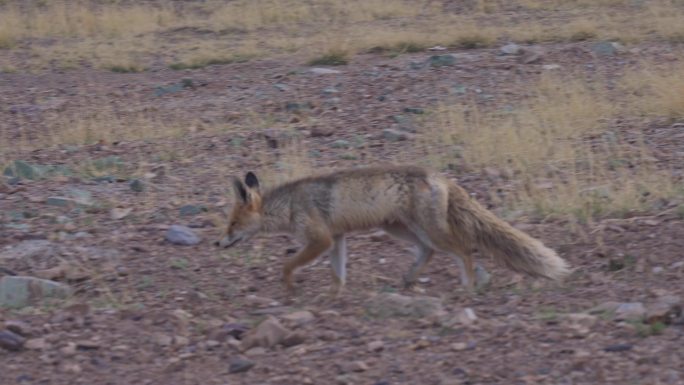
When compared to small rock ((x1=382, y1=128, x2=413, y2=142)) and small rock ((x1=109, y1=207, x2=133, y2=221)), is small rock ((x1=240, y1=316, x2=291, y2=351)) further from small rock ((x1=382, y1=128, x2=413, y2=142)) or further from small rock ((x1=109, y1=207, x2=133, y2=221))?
small rock ((x1=382, y1=128, x2=413, y2=142))

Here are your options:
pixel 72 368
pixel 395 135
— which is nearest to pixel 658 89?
pixel 395 135

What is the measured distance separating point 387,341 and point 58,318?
7.05 feet

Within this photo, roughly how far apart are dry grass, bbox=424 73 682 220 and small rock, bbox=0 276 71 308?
3.79 meters

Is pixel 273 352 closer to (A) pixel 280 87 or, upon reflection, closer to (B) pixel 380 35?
(A) pixel 280 87

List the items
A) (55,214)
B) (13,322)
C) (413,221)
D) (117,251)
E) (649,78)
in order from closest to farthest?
(13,322) → (413,221) → (117,251) → (55,214) → (649,78)

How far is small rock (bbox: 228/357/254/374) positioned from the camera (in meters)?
6.19

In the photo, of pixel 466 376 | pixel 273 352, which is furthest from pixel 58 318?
pixel 466 376

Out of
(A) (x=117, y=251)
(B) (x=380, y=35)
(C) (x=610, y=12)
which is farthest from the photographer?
(C) (x=610, y=12)

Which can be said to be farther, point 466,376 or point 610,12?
point 610,12

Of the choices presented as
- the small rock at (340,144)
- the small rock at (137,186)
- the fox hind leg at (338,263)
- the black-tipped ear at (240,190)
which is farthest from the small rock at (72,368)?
the small rock at (340,144)

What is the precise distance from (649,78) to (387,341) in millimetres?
8935

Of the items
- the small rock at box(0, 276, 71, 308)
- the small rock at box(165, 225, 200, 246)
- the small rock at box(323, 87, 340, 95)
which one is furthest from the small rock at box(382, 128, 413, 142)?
the small rock at box(0, 276, 71, 308)

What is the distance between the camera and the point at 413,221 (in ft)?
26.0

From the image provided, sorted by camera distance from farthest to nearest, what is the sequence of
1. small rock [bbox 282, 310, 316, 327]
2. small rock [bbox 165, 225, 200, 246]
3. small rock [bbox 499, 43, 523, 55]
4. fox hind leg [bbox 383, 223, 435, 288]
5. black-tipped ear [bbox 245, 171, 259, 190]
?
small rock [bbox 499, 43, 523, 55], small rock [bbox 165, 225, 200, 246], black-tipped ear [bbox 245, 171, 259, 190], fox hind leg [bbox 383, 223, 435, 288], small rock [bbox 282, 310, 316, 327]
